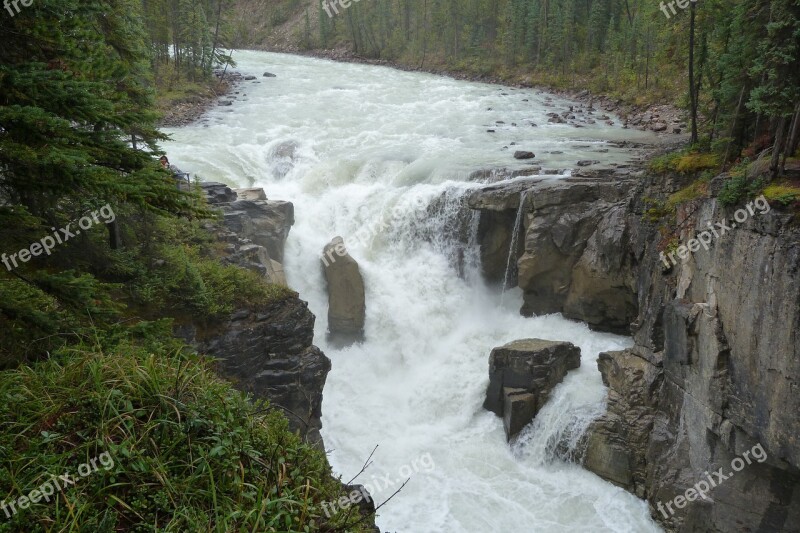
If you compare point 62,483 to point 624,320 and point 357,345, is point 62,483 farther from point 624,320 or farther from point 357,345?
point 624,320

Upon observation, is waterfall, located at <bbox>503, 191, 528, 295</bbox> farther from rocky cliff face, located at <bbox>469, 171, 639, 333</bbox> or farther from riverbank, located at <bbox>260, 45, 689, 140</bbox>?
riverbank, located at <bbox>260, 45, 689, 140</bbox>

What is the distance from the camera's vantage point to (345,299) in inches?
797

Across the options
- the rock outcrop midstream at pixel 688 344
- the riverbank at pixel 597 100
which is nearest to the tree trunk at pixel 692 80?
the rock outcrop midstream at pixel 688 344

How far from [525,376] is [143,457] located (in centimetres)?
1316

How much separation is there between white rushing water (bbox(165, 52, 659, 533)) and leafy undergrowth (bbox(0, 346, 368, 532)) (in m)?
9.39

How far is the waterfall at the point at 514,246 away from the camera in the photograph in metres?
20.0

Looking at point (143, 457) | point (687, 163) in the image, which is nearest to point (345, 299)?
point (687, 163)

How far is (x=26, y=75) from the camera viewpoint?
5199 millimetres

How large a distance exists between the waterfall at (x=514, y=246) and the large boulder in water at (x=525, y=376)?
440cm

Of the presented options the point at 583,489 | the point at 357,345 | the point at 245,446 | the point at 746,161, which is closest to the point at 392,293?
the point at 357,345

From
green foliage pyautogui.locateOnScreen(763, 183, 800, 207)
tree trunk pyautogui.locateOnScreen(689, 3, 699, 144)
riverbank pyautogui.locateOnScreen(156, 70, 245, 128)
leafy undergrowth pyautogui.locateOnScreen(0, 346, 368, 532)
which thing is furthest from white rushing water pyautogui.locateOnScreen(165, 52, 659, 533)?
leafy undergrowth pyautogui.locateOnScreen(0, 346, 368, 532)

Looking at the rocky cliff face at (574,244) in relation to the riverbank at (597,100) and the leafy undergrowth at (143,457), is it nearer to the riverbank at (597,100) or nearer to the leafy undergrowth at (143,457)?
the riverbank at (597,100)

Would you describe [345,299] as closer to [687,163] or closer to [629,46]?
[687,163]

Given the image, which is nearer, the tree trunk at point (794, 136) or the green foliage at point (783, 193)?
the green foliage at point (783, 193)
